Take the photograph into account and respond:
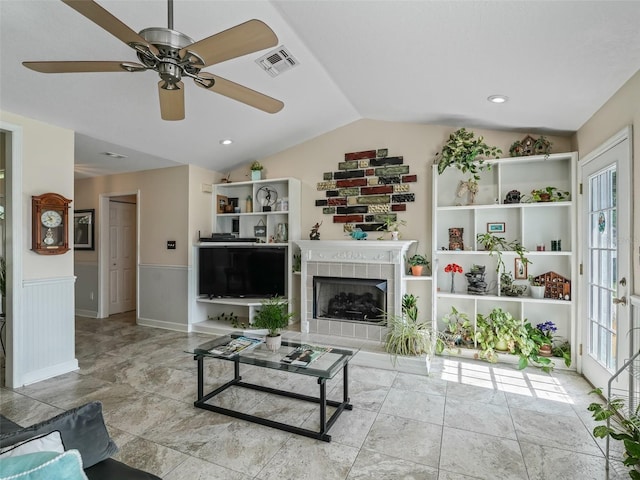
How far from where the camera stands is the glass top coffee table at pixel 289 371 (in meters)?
2.24

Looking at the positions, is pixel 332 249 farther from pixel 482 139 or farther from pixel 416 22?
pixel 416 22

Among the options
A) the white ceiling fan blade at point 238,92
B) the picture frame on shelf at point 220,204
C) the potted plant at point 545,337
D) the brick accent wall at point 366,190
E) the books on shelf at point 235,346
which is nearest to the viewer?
the white ceiling fan blade at point 238,92

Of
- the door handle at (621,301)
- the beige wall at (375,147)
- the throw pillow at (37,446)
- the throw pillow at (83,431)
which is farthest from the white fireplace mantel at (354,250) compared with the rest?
the throw pillow at (37,446)

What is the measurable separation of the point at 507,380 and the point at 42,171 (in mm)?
4766

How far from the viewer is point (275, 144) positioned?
4.48 metres

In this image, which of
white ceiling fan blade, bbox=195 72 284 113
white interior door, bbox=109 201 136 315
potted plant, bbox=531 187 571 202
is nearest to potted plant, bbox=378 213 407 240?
potted plant, bbox=531 187 571 202

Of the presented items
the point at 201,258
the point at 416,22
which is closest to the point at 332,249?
the point at 201,258

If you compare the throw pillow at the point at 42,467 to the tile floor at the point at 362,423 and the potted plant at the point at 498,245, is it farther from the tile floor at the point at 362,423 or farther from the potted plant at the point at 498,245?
the potted plant at the point at 498,245

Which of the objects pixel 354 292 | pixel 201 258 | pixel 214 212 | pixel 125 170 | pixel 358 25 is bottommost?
pixel 354 292

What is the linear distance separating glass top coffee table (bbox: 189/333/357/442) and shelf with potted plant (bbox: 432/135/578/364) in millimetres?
1683

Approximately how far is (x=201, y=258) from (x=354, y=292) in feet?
7.28

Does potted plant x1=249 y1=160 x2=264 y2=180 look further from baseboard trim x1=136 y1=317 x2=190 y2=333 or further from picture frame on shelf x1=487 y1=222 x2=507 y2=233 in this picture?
picture frame on shelf x1=487 y1=222 x2=507 y2=233

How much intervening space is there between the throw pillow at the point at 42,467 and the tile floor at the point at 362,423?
1.16 metres

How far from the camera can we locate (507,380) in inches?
124
